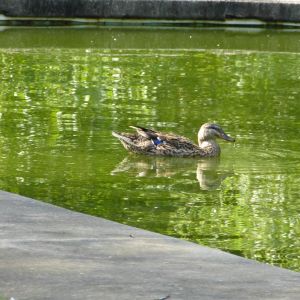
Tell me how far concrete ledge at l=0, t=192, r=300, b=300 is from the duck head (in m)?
4.31

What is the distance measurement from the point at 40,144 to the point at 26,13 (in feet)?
31.9

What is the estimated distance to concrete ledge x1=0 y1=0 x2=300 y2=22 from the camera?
A: 1995 cm

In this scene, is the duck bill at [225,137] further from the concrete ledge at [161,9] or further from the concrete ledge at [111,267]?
the concrete ledge at [161,9]

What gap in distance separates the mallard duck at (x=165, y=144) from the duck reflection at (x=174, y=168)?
56mm

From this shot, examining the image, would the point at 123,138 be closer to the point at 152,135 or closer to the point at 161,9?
the point at 152,135

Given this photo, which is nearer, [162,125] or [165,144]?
[165,144]

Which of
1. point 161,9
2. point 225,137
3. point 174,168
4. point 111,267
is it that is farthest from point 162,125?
point 161,9

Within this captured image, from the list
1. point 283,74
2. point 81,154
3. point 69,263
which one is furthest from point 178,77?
point 69,263

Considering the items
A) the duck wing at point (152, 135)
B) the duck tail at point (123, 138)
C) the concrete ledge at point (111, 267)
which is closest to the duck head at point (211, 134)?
the duck wing at point (152, 135)

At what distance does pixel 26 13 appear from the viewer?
19984 mm

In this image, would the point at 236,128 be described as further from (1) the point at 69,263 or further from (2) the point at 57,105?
(1) the point at 69,263

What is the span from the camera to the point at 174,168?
33.0 feet

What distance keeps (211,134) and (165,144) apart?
454 millimetres

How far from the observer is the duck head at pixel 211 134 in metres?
10.5
